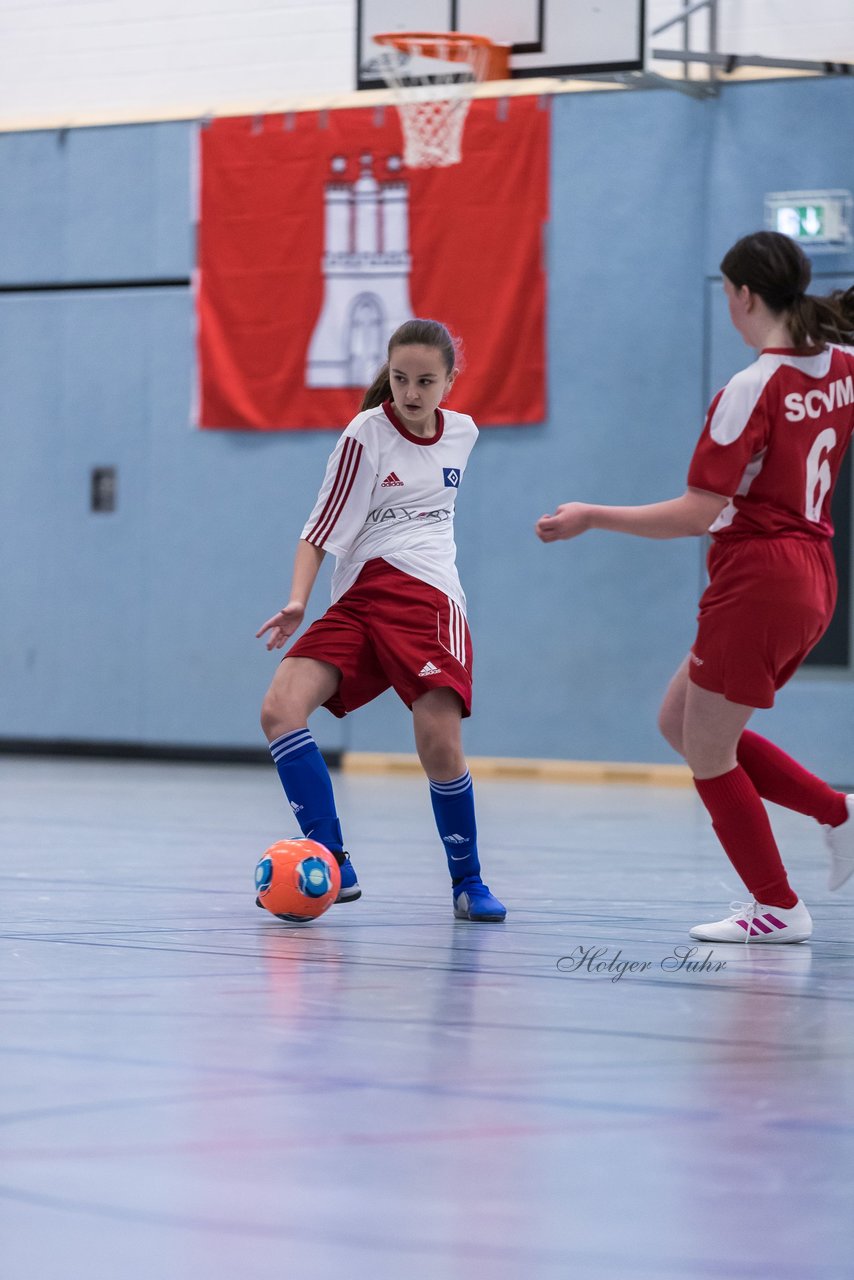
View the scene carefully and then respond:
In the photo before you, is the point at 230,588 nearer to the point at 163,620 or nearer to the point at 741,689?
the point at 163,620

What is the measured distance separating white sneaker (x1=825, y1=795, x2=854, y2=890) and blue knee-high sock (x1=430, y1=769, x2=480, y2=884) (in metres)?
0.85

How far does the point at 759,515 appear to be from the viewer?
3869mm

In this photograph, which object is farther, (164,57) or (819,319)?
(164,57)

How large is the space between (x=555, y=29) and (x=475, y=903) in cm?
568

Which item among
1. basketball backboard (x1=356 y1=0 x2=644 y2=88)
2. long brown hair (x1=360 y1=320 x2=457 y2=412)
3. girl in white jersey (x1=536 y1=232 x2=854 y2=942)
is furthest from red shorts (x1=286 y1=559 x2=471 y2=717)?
basketball backboard (x1=356 y1=0 x2=644 y2=88)

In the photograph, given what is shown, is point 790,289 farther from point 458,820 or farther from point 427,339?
point 458,820

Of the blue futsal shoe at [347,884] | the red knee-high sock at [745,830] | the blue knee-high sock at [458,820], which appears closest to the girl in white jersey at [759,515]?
the red knee-high sock at [745,830]

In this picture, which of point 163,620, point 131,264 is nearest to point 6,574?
point 163,620

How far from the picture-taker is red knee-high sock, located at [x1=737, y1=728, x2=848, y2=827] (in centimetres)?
413

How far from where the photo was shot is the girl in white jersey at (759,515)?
377cm

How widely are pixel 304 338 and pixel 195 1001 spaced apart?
7433 millimetres

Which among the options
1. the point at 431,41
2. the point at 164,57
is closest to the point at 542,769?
the point at 431,41

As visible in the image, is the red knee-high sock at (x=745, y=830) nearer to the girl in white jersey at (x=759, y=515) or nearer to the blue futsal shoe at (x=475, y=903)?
the girl in white jersey at (x=759, y=515)

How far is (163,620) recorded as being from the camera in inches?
424
